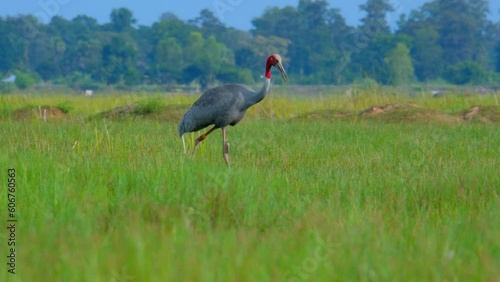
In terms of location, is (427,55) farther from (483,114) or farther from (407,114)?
(407,114)

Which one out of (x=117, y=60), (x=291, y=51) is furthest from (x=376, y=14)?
(x=117, y=60)

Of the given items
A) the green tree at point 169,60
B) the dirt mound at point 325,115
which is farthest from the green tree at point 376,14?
the dirt mound at point 325,115

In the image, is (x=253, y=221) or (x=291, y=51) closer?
(x=253, y=221)

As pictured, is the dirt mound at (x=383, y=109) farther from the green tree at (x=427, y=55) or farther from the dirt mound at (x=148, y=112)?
the green tree at (x=427, y=55)

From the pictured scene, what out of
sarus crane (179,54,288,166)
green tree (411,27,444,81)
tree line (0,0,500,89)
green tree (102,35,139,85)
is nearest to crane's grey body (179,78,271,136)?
sarus crane (179,54,288,166)

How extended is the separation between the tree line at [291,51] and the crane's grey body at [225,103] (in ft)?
185

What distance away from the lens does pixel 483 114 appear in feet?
63.4

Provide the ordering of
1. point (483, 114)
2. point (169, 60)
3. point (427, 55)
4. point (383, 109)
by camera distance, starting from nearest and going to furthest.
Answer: point (483, 114) → point (383, 109) → point (427, 55) → point (169, 60)

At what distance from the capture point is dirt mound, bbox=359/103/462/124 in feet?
60.1

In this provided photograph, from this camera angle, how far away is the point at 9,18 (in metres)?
89.2

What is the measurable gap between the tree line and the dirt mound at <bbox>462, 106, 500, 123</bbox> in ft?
155

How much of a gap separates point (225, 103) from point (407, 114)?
8680 mm

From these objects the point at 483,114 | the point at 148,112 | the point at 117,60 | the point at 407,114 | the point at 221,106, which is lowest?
the point at 483,114

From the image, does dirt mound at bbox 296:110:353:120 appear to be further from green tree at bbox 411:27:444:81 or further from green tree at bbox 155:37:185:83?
green tree at bbox 411:27:444:81
